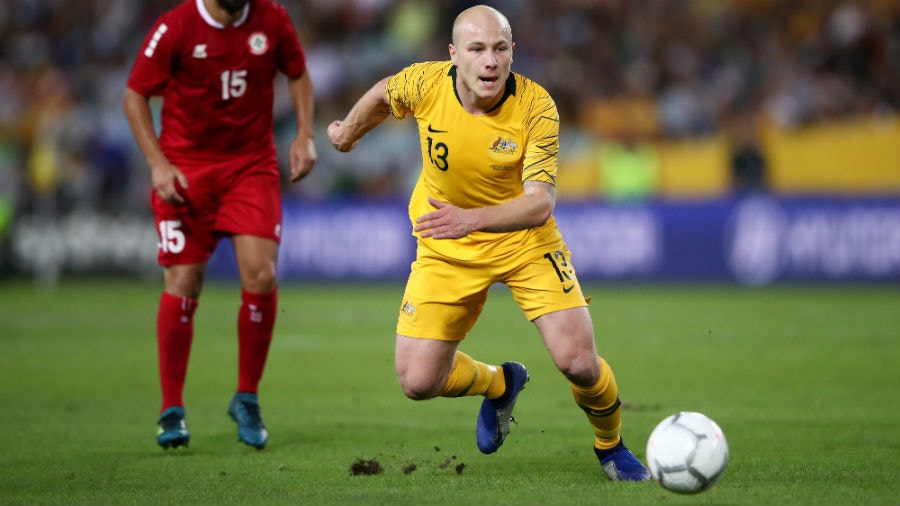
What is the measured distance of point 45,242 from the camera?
17.9 m

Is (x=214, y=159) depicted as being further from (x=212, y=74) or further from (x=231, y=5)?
(x=231, y=5)

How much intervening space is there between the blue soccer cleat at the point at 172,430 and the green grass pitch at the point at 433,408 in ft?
0.21

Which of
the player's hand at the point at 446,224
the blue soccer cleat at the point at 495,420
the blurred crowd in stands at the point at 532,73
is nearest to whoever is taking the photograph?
the player's hand at the point at 446,224

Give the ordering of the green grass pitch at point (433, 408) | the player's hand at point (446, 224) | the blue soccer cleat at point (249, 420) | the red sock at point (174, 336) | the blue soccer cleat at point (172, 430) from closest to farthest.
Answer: the player's hand at point (446, 224), the green grass pitch at point (433, 408), the blue soccer cleat at point (172, 430), the blue soccer cleat at point (249, 420), the red sock at point (174, 336)

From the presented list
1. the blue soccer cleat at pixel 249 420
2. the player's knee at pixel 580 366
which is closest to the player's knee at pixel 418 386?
the player's knee at pixel 580 366

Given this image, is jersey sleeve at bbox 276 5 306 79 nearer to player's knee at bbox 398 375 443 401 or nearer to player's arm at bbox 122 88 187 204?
player's arm at bbox 122 88 187 204

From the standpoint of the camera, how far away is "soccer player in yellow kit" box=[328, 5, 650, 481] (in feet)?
18.4

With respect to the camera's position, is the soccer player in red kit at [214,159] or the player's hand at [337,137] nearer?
the player's hand at [337,137]

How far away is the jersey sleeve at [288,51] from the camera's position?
7.18 meters

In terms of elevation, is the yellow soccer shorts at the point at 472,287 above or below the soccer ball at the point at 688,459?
→ above

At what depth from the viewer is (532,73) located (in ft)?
63.9

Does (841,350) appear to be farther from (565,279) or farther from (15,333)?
(15,333)

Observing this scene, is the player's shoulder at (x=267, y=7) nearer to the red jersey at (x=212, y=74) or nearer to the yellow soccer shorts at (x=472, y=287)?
the red jersey at (x=212, y=74)

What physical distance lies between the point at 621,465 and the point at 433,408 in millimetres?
2782
